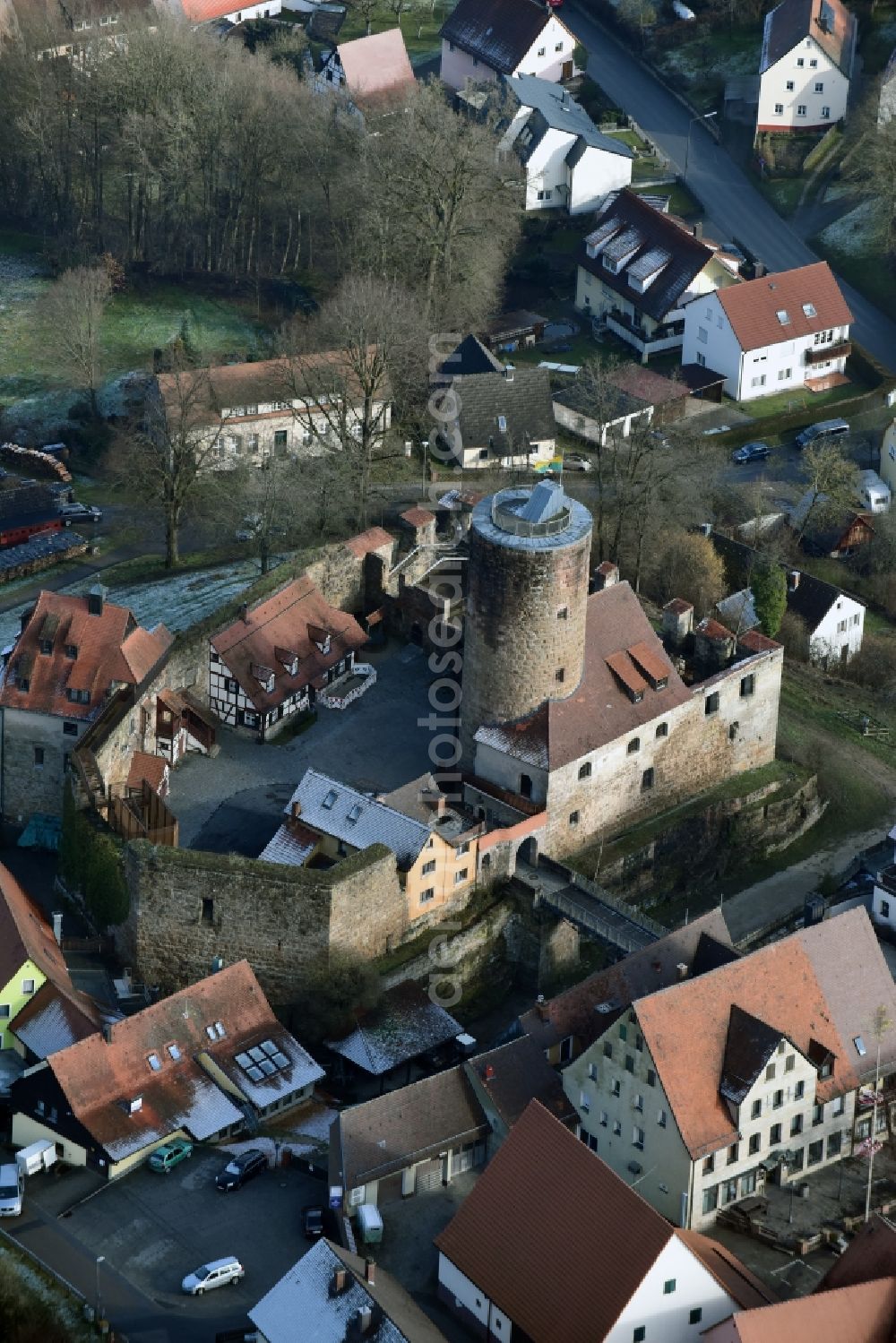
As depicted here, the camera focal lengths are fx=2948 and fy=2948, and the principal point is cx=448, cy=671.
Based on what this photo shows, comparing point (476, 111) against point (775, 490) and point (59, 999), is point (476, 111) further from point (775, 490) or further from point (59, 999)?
point (59, 999)

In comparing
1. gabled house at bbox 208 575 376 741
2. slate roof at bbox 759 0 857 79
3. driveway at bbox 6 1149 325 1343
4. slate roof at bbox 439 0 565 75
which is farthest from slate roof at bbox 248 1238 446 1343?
slate roof at bbox 439 0 565 75

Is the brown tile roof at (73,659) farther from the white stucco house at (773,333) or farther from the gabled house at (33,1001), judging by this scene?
the white stucco house at (773,333)

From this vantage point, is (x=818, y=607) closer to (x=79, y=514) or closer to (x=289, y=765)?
(x=289, y=765)

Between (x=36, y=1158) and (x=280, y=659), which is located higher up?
(x=280, y=659)

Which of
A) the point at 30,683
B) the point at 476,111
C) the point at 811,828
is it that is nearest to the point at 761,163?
the point at 476,111

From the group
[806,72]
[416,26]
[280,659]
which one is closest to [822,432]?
[806,72]

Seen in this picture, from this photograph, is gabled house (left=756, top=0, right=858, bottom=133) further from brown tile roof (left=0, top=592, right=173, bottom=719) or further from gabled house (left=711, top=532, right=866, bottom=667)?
brown tile roof (left=0, top=592, right=173, bottom=719)
